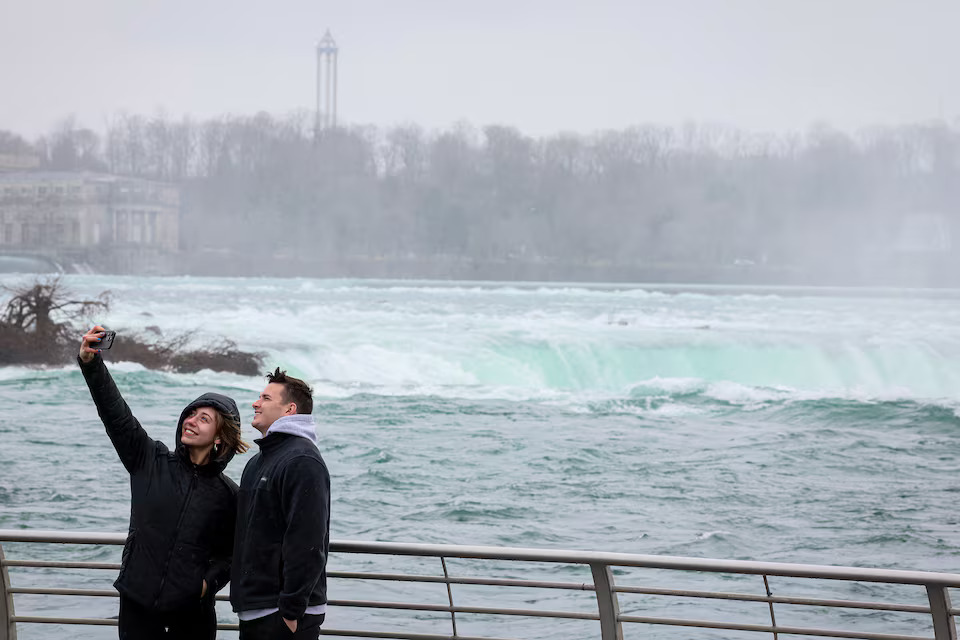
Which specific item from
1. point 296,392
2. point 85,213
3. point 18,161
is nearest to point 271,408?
point 296,392

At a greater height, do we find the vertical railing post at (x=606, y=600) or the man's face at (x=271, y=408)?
the man's face at (x=271, y=408)

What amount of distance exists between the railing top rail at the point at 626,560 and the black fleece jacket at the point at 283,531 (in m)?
0.22

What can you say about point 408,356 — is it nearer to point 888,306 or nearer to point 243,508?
point 243,508

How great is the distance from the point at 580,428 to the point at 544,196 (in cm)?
4031

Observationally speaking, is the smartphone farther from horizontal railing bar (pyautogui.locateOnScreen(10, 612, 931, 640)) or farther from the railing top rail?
horizontal railing bar (pyautogui.locateOnScreen(10, 612, 931, 640))

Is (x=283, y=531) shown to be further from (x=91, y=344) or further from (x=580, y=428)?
(x=580, y=428)

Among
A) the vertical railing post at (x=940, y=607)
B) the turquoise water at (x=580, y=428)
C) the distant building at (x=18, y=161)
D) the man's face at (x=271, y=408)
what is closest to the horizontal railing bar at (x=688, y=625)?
the vertical railing post at (x=940, y=607)

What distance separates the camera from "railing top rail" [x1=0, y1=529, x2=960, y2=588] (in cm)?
288

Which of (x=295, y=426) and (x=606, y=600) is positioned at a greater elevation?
(x=295, y=426)

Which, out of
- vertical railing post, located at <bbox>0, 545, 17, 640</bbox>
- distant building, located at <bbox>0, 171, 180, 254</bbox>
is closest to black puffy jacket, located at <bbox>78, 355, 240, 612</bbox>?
vertical railing post, located at <bbox>0, 545, 17, 640</bbox>

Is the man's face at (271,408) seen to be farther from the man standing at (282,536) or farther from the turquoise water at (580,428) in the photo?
the turquoise water at (580,428)

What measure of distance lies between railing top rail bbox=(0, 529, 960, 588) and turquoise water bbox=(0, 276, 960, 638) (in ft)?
15.8

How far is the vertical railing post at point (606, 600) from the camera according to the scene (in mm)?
3090

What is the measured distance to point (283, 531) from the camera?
2820mm
